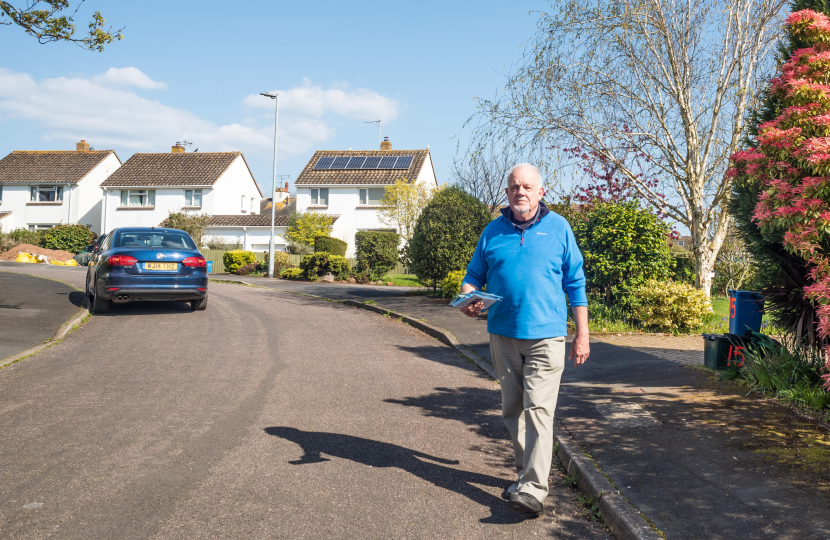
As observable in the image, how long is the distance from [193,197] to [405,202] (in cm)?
1611

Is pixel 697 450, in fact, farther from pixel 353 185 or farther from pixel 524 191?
pixel 353 185

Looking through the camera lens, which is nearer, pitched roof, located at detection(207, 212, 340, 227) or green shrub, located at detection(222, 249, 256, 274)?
green shrub, located at detection(222, 249, 256, 274)

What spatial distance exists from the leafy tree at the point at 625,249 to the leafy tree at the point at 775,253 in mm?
4219

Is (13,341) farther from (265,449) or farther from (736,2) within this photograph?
(736,2)

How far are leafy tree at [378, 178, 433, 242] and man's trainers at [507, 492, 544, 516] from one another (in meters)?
30.8

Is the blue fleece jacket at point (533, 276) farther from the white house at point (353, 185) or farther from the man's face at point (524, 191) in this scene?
the white house at point (353, 185)

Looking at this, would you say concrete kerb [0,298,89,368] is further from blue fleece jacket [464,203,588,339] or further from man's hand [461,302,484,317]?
blue fleece jacket [464,203,588,339]

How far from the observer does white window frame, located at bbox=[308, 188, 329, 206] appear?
40.8 meters

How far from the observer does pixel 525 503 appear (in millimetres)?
3662

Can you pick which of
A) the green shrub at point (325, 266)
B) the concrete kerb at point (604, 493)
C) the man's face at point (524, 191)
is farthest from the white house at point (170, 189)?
the man's face at point (524, 191)

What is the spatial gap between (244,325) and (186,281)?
172 centimetres

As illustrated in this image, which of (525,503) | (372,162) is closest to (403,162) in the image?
(372,162)

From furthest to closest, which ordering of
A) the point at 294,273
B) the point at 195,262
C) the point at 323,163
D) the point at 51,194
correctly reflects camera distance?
1. the point at 51,194
2. the point at 323,163
3. the point at 294,273
4. the point at 195,262

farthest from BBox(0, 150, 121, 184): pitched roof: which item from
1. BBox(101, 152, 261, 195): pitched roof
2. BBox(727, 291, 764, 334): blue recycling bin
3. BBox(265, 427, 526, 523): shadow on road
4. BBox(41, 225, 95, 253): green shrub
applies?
BBox(727, 291, 764, 334): blue recycling bin
